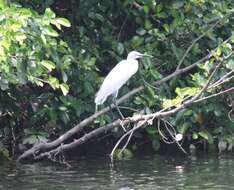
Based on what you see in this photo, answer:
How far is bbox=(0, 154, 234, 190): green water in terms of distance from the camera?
8.68m

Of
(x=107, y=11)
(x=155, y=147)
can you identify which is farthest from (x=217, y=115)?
(x=107, y=11)

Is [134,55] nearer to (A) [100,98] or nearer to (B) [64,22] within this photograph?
(A) [100,98]

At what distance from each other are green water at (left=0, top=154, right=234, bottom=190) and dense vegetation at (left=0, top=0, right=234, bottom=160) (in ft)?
1.89

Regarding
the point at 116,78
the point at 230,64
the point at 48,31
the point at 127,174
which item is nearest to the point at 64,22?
the point at 48,31

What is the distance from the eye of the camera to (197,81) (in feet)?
32.2

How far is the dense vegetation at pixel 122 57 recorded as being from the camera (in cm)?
1077

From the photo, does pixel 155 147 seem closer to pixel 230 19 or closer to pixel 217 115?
pixel 217 115

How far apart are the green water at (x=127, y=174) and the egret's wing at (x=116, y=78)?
1.06 meters

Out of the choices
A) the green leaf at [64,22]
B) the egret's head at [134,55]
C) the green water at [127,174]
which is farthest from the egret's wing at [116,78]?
the green leaf at [64,22]

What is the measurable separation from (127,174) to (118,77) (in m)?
1.73

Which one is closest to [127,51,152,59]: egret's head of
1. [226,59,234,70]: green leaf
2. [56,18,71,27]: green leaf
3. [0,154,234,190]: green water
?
[226,59,234,70]: green leaf

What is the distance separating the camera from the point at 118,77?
1073 cm

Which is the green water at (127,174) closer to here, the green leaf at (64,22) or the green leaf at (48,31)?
the green leaf at (48,31)

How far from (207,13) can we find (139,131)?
87.8 inches
